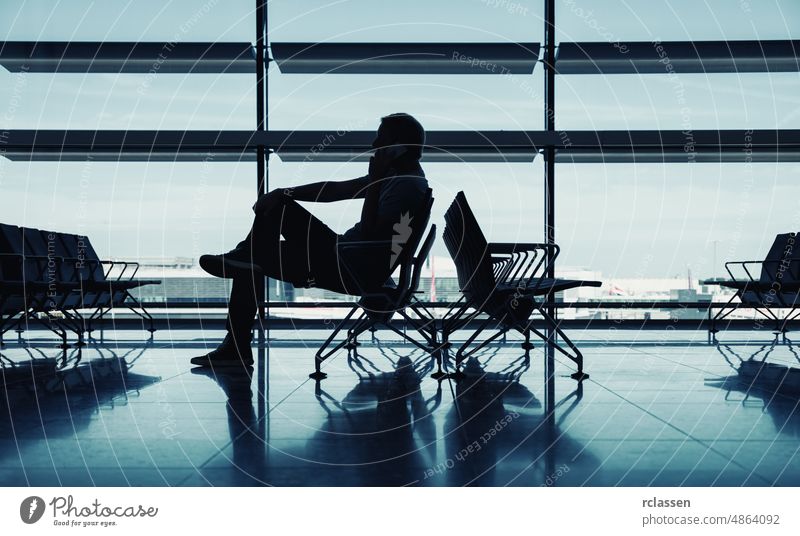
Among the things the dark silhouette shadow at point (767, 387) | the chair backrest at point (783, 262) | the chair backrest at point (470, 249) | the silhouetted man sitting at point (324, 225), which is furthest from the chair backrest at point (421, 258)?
the chair backrest at point (783, 262)

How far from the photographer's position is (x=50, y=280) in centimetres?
461

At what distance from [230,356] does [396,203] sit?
3.99ft

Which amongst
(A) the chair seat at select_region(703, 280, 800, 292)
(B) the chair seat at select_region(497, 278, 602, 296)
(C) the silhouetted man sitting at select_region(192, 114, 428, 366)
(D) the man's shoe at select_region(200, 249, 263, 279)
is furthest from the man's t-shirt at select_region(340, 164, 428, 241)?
(A) the chair seat at select_region(703, 280, 800, 292)

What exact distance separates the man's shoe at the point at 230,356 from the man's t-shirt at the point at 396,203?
0.83 m

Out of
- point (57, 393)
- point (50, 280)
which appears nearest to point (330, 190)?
point (57, 393)

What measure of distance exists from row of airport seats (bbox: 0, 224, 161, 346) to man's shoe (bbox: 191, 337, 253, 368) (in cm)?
148

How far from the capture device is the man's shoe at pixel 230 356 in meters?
3.34

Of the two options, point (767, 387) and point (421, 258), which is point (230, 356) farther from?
point (767, 387)

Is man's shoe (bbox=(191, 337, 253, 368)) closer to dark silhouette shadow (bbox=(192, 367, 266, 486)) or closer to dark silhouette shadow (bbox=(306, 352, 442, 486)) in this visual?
dark silhouette shadow (bbox=(192, 367, 266, 486))

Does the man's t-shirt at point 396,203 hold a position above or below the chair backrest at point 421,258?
above

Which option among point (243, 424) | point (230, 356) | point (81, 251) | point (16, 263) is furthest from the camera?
point (81, 251)

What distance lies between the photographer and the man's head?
3146 millimetres

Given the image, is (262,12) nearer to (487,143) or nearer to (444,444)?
(487,143)

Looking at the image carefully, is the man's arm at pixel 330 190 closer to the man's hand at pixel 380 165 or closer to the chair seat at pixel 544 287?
the man's hand at pixel 380 165
